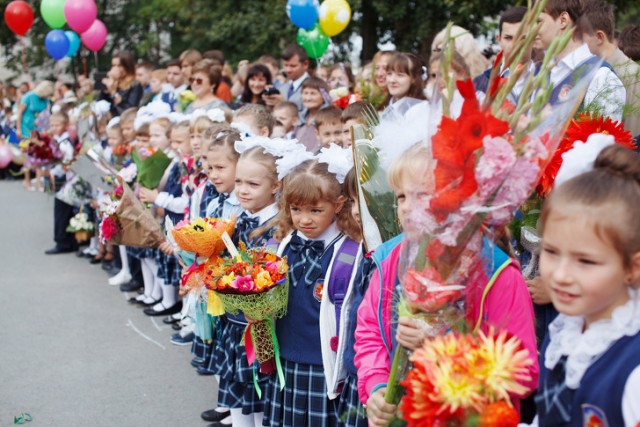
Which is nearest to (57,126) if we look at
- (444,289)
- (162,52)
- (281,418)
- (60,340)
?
(60,340)

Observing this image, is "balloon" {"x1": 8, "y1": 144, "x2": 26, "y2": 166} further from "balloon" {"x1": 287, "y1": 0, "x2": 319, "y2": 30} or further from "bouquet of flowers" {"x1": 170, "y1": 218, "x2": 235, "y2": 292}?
"bouquet of flowers" {"x1": 170, "y1": 218, "x2": 235, "y2": 292}

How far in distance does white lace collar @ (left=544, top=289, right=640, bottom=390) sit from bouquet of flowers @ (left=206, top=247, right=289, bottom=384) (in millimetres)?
1604

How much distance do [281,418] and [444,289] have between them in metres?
1.97

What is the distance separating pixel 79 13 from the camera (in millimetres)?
11172

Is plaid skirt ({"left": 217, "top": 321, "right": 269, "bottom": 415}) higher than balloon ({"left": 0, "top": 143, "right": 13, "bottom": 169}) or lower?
higher

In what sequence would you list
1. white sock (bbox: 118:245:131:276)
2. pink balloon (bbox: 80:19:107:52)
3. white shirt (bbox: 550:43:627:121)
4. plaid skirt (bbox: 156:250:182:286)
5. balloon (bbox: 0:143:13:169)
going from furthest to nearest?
balloon (bbox: 0:143:13:169), pink balloon (bbox: 80:19:107:52), white sock (bbox: 118:245:131:276), plaid skirt (bbox: 156:250:182:286), white shirt (bbox: 550:43:627:121)

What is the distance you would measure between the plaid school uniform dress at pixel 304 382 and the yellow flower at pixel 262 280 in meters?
0.32

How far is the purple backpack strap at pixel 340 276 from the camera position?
3.35 meters

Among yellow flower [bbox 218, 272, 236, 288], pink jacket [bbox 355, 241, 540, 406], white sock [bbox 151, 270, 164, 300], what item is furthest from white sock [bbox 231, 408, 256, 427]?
white sock [bbox 151, 270, 164, 300]

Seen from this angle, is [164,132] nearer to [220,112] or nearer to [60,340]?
[220,112]

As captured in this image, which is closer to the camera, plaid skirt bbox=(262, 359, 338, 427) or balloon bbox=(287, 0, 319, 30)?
plaid skirt bbox=(262, 359, 338, 427)

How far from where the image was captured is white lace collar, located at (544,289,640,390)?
1759 millimetres

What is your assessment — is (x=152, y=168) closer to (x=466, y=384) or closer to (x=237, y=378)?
(x=237, y=378)

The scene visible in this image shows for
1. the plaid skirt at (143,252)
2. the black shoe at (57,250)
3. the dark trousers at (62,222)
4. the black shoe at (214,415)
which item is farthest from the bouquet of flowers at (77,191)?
the black shoe at (214,415)
